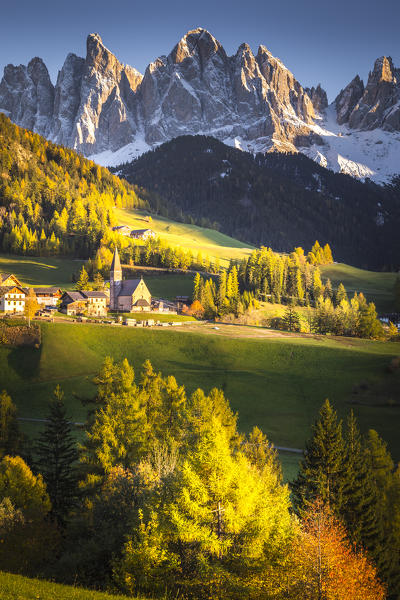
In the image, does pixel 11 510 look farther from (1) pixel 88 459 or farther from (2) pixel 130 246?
(2) pixel 130 246

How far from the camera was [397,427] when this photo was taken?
65.6m

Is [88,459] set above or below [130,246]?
below

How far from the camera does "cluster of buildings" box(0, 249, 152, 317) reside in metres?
110

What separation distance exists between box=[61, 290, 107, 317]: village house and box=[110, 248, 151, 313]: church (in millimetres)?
6368

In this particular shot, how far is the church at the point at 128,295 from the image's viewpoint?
122500 mm

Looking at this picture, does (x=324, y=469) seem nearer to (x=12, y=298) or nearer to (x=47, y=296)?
(x=12, y=298)

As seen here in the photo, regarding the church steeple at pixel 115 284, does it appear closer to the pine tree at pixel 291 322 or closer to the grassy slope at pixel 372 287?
the pine tree at pixel 291 322

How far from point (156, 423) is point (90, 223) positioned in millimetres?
156651

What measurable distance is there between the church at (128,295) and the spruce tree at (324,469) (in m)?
84.1

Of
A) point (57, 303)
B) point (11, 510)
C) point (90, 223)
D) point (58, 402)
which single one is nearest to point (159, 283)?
point (57, 303)

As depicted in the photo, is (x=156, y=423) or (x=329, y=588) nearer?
(x=329, y=588)

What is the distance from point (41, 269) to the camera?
15775cm

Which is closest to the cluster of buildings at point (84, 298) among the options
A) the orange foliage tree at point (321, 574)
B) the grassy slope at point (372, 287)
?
the grassy slope at point (372, 287)

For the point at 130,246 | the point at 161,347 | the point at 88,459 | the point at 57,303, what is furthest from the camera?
the point at 130,246
